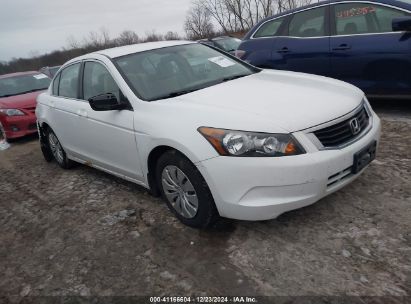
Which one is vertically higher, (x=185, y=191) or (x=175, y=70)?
(x=175, y=70)

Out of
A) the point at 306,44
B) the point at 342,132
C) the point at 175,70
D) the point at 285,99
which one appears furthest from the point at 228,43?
the point at 342,132

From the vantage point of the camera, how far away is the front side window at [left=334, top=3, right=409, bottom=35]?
517cm

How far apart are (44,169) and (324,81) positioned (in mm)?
4173

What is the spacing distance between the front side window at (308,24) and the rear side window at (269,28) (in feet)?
0.74

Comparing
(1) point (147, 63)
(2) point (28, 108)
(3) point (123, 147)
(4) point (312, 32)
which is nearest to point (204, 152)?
(3) point (123, 147)

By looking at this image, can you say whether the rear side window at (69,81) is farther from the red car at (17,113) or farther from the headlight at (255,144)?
the red car at (17,113)

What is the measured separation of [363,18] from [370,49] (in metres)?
0.49

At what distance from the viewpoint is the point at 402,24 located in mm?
4812

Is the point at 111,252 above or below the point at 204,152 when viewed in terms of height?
below

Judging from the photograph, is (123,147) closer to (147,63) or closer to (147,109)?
(147,109)

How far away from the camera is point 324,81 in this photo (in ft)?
12.3

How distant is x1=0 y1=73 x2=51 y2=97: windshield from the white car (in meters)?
5.16

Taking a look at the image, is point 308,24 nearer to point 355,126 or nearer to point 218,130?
point 355,126

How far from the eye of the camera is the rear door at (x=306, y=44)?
575 cm
